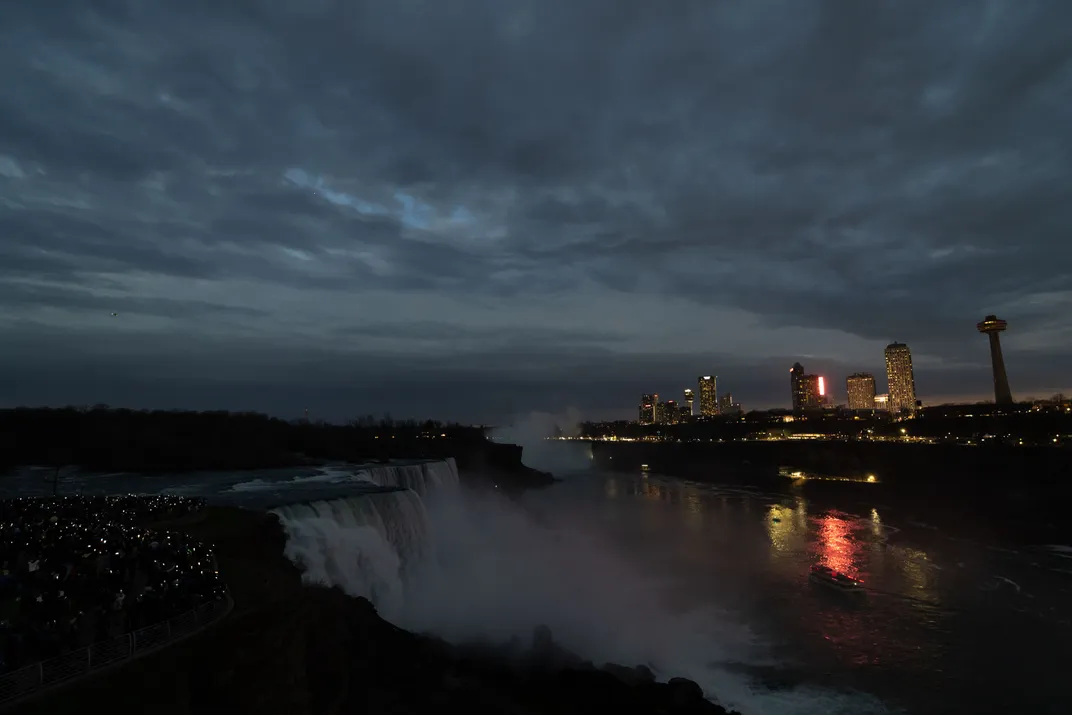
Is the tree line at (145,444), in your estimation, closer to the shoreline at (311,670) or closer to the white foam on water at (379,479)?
the white foam on water at (379,479)

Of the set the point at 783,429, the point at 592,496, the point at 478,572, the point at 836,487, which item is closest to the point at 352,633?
the point at 478,572

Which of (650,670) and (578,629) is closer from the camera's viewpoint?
(650,670)

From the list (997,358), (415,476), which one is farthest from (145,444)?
(997,358)

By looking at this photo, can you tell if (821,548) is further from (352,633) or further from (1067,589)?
(352,633)

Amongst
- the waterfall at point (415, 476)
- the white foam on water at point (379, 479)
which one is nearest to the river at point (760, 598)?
the white foam on water at point (379, 479)

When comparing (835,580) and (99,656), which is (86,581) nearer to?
(99,656)
